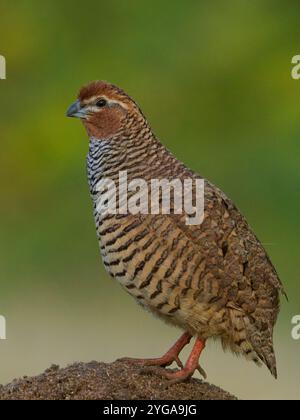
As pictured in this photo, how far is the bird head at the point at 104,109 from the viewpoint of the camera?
19.7 feet

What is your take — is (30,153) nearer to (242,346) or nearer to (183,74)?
(183,74)

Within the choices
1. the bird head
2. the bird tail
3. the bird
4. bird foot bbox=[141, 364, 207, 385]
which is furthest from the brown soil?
the bird head

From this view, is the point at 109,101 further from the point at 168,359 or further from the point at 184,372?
the point at 184,372

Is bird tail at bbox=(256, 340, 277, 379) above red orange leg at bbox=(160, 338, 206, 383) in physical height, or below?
above

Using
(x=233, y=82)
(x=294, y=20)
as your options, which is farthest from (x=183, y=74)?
(x=294, y=20)

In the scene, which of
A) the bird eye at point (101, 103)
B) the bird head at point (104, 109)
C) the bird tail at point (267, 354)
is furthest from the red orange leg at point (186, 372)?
the bird eye at point (101, 103)

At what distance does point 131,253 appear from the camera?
5.52 meters

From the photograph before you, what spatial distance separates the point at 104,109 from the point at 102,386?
71.5 inches

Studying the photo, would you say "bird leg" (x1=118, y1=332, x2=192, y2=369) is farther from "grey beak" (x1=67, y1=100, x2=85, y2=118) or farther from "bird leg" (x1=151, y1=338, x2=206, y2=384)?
"grey beak" (x1=67, y1=100, x2=85, y2=118)

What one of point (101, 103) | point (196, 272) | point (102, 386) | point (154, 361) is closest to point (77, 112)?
point (101, 103)

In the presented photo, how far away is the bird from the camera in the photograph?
18.0ft

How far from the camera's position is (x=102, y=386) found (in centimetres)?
506

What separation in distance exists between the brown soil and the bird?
0.43ft

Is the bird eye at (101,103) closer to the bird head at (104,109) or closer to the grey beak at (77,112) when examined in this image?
the bird head at (104,109)
